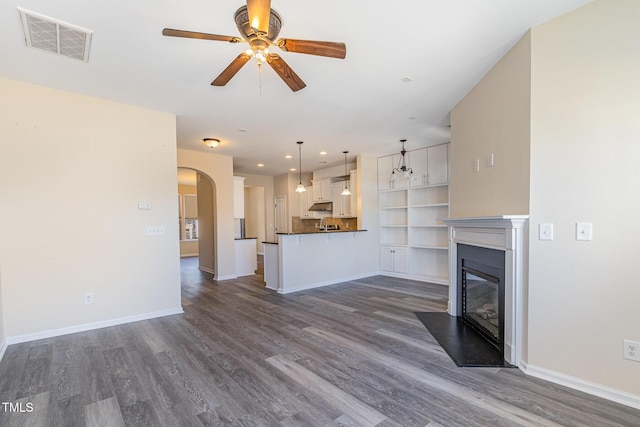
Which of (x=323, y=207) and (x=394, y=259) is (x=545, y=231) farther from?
(x=323, y=207)

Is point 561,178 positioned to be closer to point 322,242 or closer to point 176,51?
point 176,51

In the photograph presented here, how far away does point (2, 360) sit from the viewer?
271 centimetres

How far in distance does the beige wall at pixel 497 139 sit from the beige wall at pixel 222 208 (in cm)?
459

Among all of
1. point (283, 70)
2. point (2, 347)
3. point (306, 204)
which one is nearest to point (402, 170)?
point (306, 204)

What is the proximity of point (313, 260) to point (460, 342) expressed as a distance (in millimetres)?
3101

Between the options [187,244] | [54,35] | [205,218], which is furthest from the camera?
[187,244]

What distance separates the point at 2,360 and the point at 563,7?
5.53m

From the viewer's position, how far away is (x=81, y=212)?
342 centimetres

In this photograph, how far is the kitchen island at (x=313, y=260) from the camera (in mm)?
5277

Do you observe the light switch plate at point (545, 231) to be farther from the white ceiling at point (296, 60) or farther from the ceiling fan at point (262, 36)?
the ceiling fan at point (262, 36)

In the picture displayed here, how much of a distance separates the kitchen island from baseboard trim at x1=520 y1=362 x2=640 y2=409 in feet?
11.9

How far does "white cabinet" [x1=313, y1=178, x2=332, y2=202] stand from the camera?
7770mm

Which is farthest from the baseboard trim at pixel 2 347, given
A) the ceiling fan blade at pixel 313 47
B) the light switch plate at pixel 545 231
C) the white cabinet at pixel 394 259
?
the white cabinet at pixel 394 259

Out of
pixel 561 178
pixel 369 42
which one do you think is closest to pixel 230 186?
pixel 369 42
